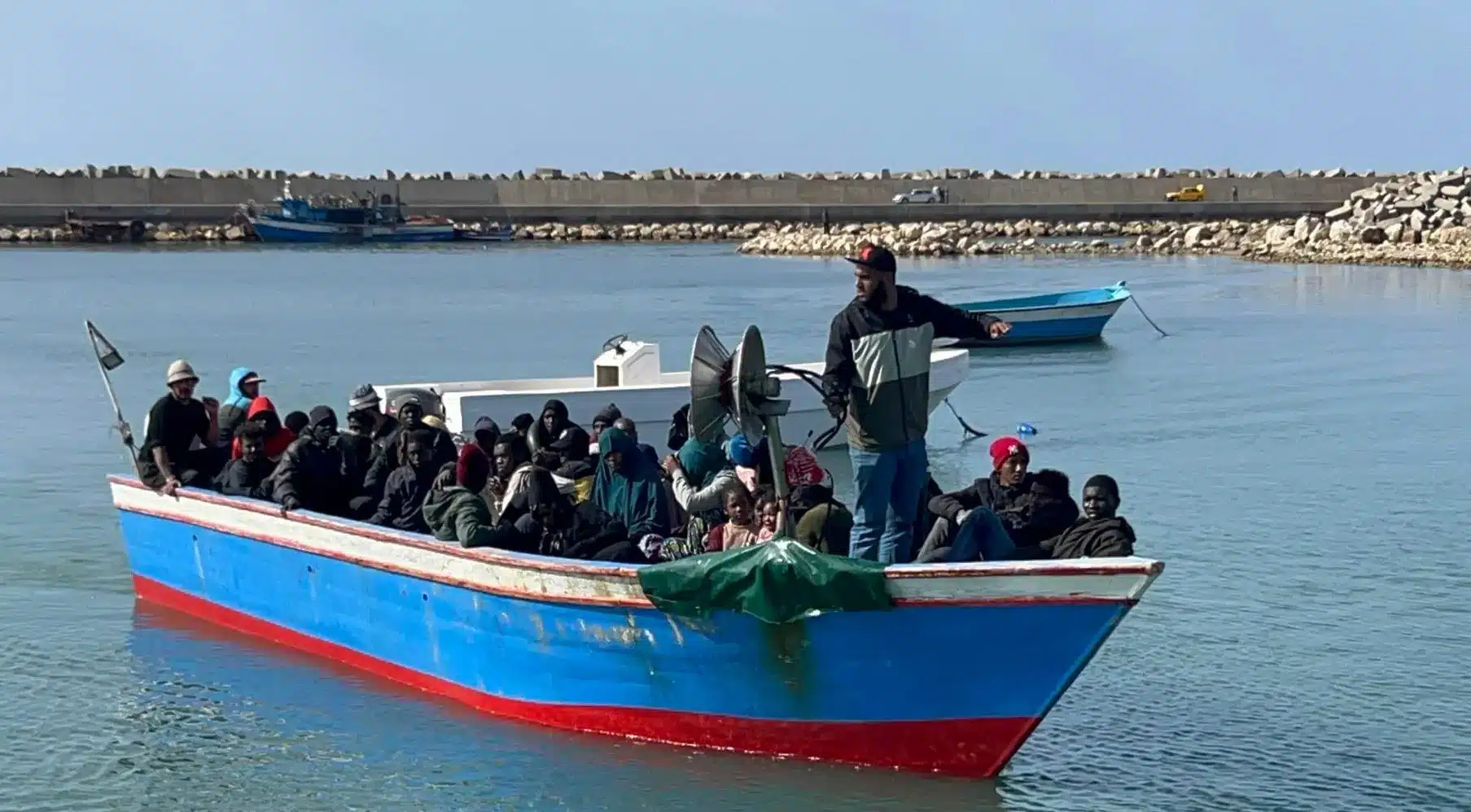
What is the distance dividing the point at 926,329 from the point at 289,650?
5.37 metres

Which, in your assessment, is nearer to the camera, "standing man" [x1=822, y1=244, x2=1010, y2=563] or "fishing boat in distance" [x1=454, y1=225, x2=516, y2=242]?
"standing man" [x1=822, y1=244, x2=1010, y2=563]

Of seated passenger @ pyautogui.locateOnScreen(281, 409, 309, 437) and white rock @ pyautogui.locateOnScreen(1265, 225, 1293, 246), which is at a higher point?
seated passenger @ pyautogui.locateOnScreen(281, 409, 309, 437)

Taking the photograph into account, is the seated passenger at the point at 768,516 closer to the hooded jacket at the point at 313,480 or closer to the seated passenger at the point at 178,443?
the hooded jacket at the point at 313,480

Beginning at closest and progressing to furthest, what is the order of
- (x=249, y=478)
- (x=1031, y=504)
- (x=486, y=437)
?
(x=1031, y=504)
(x=249, y=478)
(x=486, y=437)

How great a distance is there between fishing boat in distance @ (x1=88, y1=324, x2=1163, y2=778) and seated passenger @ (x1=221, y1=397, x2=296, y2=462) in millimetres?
1369

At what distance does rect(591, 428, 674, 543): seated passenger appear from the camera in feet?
38.2

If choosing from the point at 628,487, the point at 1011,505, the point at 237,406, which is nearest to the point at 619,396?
the point at 237,406

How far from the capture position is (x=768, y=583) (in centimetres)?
966

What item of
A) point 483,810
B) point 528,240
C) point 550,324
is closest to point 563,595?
point 483,810

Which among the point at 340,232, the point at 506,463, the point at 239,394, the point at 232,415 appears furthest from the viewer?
the point at 340,232

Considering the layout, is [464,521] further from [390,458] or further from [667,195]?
[667,195]

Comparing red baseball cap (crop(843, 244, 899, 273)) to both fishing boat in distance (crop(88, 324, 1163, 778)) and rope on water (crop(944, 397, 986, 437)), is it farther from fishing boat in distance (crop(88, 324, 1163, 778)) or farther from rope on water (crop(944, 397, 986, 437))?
rope on water (crop(944, 397, 986, 437))

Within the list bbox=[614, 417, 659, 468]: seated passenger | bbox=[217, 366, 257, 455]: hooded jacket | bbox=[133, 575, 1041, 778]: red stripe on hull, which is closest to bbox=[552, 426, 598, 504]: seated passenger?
bbox=[614, 417, 659, 468]: seated passenger

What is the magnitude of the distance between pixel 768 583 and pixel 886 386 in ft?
3.59
